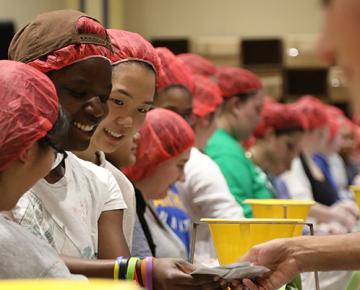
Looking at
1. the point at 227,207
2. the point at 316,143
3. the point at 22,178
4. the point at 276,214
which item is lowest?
the point at 316,143

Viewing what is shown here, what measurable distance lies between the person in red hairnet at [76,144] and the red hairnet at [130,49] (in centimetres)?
29

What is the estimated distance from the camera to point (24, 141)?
155cm

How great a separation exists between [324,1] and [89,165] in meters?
1.39

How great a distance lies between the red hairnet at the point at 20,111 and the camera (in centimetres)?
155

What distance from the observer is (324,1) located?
961 millimetres

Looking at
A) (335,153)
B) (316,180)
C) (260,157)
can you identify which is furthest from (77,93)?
(335,153)

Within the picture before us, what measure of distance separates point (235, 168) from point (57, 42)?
89.2 inches

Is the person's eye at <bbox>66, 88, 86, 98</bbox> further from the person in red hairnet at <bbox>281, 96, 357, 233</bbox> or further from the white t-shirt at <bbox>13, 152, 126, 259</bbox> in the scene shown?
the person in red hairnet at <bbox>281, 96, 357, 233</bbox>

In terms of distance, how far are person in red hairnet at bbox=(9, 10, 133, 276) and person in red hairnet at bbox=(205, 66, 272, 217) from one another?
5.95 feet

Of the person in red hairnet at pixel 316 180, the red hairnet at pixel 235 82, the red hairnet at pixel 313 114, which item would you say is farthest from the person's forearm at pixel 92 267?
the red hairnet at pixel 313 114

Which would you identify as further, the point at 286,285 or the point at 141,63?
the point at 141,63

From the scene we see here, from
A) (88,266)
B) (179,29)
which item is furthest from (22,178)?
(179,29)

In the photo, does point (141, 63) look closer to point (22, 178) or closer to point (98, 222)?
point (98, 222)

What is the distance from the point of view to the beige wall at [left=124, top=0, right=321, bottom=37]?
10.8 meters
